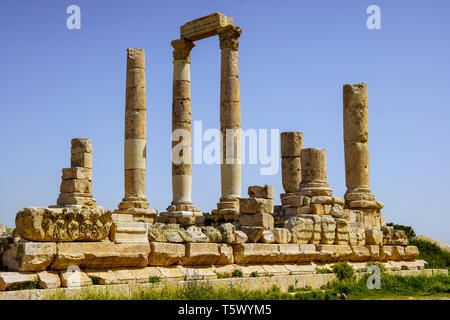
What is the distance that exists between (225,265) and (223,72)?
15550 millimetres

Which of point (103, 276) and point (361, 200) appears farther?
point (361, 200)

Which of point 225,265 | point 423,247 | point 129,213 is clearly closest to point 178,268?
point 225,265

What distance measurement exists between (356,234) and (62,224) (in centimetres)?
1088

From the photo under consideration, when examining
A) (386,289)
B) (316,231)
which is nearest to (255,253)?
(316,231)

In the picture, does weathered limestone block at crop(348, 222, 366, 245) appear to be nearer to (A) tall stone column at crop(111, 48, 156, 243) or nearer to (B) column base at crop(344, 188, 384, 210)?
(B) column base at crop(344, 188, 384, 210)

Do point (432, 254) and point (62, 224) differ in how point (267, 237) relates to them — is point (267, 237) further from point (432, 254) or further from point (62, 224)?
point (432, 254)

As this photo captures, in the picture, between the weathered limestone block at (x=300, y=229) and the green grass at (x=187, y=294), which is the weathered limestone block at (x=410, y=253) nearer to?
the weathered limestone block at (x=300, y=229)

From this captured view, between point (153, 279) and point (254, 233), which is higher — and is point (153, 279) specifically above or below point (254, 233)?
below

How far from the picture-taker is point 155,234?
13578 mm

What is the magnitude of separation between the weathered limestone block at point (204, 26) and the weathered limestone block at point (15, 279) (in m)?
20.2

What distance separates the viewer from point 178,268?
1366 cm
